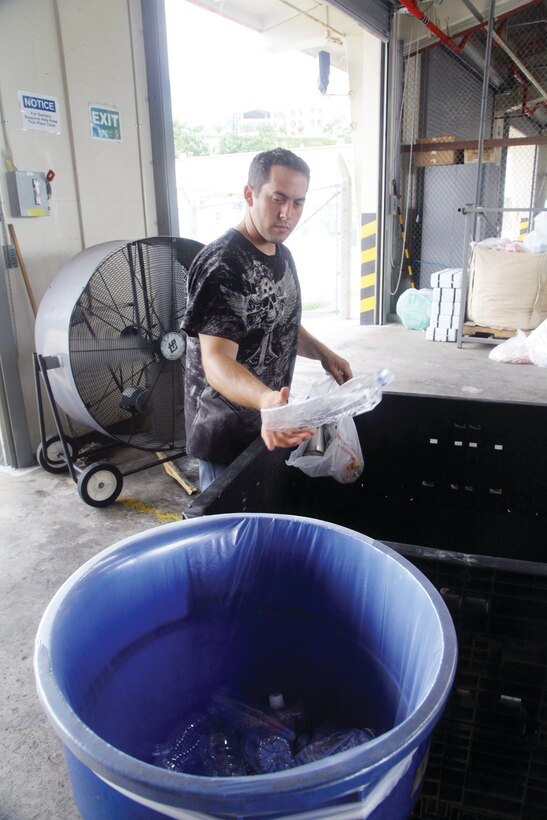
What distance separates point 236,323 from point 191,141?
26.5 metres

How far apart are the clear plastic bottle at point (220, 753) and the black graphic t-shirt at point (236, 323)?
0.78 meters

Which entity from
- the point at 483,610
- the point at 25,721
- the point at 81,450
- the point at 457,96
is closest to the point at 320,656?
the point at 483,610

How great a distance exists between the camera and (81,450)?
343cm

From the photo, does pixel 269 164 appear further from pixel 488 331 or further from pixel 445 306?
pixel 445 306

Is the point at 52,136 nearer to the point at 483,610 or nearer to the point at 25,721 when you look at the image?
the point at 25,721

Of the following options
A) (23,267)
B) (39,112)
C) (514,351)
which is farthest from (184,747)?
(514,351)

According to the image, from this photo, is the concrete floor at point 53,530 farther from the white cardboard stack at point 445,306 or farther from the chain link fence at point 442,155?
the chain link fence at point 442,155

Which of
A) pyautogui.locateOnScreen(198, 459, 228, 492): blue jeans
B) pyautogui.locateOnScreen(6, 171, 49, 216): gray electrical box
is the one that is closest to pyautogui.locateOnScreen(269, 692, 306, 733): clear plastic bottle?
pyautogui.locateOnScreen(198, 459, 228, 492): blue jeans

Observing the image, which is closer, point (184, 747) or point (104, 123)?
point (184, 747)

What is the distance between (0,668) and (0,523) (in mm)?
1020

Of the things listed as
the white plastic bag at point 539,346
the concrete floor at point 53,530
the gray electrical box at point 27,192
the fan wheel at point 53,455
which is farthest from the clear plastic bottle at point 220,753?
the white plastic bag at point 539,346

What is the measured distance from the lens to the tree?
23.7 meters

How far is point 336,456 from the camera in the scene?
1609 millimetres

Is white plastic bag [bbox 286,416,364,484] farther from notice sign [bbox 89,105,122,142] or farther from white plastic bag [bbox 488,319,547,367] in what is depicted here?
white plastic bag [bbox 488,319,547,367]
